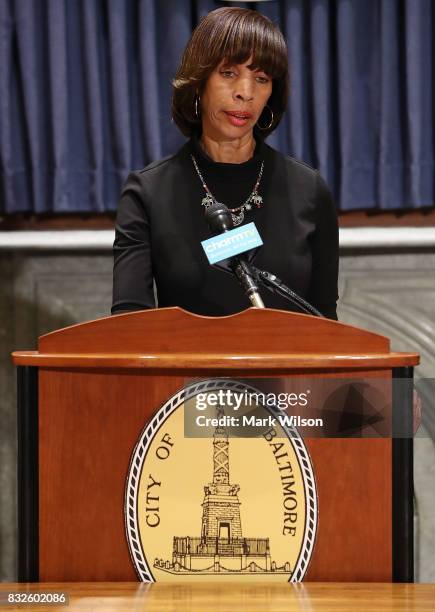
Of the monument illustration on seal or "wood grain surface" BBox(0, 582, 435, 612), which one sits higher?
the monument illustration on seal

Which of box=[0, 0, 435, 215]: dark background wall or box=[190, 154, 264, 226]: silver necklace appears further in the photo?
box=[0, 0, 435, 215]: dark background wall

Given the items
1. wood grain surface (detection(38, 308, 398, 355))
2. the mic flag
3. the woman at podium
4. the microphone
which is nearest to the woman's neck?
the woman at podium

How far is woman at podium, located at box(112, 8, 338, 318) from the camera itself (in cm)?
152

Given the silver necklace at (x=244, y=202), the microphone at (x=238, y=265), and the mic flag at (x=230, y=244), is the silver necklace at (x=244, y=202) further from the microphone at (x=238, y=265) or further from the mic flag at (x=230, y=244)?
the mic flag at (x=230, y=244)

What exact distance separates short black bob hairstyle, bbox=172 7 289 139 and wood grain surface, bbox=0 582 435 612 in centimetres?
94

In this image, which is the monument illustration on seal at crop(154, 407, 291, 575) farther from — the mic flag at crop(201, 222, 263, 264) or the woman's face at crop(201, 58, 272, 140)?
the woman's face at crop(201, 58, 272, 140)

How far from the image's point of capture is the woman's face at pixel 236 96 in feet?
4.99

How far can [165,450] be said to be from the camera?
0.93 metres

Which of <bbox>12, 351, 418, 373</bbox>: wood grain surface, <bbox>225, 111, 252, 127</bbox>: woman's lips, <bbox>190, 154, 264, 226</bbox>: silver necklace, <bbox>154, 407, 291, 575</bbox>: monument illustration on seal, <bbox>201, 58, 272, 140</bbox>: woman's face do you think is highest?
<bbox>201, 58, 272, 140</bbox>: woman's face

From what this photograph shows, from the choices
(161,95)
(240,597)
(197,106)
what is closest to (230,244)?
(240,597)

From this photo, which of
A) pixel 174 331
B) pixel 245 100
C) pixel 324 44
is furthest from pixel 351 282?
pixel 174 331

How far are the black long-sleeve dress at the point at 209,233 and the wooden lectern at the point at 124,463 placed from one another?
0.55 meters

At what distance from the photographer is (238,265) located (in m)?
1.15

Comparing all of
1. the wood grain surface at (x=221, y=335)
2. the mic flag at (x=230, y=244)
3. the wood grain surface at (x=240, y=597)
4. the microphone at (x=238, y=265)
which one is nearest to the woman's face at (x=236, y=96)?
the microphone at (x=238, y=265)
